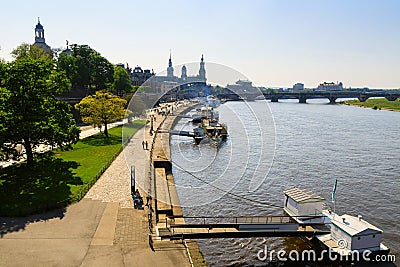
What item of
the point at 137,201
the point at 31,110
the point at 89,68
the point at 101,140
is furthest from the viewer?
the point at 89,68

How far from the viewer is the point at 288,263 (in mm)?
20453

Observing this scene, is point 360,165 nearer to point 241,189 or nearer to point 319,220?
point 241,189

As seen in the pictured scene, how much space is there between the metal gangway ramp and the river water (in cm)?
136

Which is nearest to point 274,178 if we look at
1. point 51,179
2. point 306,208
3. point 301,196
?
point 301,196

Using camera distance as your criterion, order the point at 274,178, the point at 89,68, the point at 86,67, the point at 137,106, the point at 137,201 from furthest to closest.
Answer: the point at 89,68
the point at 86,67
the point at 137,106
the point at 274,178
the point at 137,201

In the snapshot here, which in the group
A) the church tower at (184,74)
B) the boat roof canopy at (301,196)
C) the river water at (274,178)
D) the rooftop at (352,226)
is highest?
the church tower at (184,74)

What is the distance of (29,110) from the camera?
30.3m

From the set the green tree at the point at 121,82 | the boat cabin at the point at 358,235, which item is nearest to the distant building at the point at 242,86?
the boat cabin at the point at 358,235

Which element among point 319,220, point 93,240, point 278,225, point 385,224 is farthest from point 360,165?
point 93,240

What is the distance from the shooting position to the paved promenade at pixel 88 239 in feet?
Result: 53.8

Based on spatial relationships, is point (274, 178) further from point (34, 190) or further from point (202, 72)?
point (34, 190)

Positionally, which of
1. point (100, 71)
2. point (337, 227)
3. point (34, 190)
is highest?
point (100, 71)

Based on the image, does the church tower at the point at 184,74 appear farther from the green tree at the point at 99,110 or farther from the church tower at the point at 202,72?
the green tree at the point at 99,110

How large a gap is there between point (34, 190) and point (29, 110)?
26.0ft
